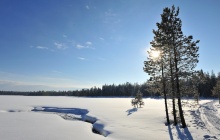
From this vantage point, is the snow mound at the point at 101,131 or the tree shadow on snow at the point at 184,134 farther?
the snow mound at the point at 101,131

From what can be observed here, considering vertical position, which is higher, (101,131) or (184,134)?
(184,134)

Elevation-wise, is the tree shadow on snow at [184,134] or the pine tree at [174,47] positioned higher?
the pine tree at [174,47]

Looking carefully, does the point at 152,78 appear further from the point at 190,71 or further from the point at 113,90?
the point at 113,90

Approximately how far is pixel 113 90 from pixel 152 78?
420 ft

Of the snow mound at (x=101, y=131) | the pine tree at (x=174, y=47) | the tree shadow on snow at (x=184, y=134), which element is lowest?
the snow mound at (x=101, y=131)

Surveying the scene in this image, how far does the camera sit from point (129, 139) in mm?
17734

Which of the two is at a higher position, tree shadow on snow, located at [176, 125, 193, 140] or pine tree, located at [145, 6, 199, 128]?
pine tree, located at [145, 6, 199, 128]

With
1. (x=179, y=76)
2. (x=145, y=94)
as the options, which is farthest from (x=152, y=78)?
(x=145, y=94)

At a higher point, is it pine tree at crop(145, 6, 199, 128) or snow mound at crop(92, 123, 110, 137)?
pine tree at crop(145, 6, 199, 128)

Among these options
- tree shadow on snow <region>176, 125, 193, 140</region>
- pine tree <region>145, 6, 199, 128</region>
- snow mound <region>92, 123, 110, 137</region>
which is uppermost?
pine tree <region>145, 6, 199, 128</region>

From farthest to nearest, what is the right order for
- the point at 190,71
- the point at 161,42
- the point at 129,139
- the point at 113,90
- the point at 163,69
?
the point at 113,90 < the point at 163,69 < the point at 161,42 < the point at 190,71 < the point at 129,139

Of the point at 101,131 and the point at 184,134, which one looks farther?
the point at 101,131

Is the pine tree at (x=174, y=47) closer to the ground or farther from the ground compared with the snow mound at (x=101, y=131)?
farther from the ground

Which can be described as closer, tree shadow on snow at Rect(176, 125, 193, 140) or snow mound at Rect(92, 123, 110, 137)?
tree shadow on snow at Rect(176, 125, 193, 140)
